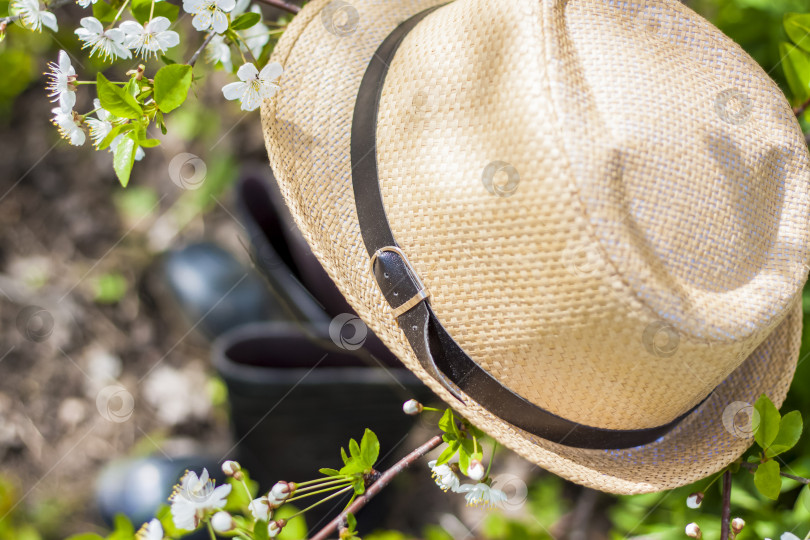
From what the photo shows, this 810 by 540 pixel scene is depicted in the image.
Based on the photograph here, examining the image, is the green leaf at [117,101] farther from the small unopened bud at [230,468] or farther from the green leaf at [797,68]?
the green leaf at [797,68]

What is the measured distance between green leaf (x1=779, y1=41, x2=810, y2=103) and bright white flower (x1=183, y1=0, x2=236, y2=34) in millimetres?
1078

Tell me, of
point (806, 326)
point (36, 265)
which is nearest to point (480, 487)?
point (806, 326)

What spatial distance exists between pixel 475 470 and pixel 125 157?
753 millimetres

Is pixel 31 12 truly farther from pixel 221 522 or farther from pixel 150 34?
pixel 221 522

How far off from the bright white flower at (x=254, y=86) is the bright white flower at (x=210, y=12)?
0.28 feet

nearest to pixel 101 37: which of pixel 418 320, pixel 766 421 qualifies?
pixel 418 320

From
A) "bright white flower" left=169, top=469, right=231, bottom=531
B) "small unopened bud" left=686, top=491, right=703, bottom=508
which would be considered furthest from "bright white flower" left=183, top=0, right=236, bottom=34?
"small unopened bud" left=686, top=491, right=703, bottom=508

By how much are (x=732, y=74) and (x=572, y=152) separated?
1.32ft

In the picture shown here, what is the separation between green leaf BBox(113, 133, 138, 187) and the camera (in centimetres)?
95

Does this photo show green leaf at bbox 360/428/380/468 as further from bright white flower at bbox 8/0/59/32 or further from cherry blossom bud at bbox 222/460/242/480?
bright white flower at bbox 8/0/59/32

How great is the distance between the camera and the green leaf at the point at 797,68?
46.8 inches

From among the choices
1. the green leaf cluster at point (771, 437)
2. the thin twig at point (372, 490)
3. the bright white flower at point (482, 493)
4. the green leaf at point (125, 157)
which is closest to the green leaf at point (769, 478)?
the green leaf cluster at point (771, 437)

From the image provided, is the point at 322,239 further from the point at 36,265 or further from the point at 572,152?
the point at 36,265

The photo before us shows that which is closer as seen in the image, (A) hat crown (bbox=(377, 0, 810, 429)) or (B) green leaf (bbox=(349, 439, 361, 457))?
(A) hat crown (bbox=(377, 0, 810, 429))
